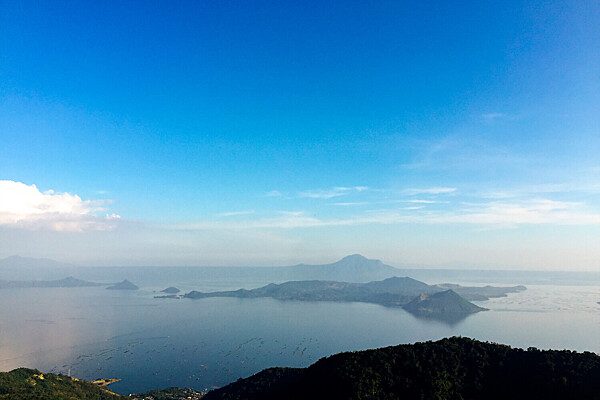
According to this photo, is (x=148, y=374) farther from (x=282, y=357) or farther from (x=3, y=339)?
(x=3, y=339)

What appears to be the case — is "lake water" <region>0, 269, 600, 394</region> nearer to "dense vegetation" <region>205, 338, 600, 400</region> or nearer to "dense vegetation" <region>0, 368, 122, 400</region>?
"dense vegetation" <region>0, 368, 122, 400</region>

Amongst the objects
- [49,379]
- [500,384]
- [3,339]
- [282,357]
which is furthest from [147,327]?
[500,384]

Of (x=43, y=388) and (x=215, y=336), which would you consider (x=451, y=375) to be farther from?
(x=215, y=336)

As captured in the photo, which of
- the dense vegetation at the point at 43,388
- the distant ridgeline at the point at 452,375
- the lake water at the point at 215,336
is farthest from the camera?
the lake water at the point at 215,336

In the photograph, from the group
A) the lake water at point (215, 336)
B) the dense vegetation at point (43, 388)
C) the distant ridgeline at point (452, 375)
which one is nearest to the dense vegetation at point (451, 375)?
the distant ridgeline at point (452, 375)

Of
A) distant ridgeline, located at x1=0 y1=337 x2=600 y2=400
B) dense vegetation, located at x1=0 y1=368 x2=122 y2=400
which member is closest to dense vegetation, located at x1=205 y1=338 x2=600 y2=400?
distant ridgeline, located at x1=0 y1=337 x2=600 y2=400

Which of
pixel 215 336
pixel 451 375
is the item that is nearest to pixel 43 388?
pixel 451 375

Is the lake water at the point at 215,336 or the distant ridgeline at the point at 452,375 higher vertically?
the distant ridgeline at the point at 452,375

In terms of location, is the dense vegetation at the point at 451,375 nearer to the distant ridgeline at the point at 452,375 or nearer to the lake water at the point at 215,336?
the distant ridgeline at the point at 452,375
